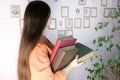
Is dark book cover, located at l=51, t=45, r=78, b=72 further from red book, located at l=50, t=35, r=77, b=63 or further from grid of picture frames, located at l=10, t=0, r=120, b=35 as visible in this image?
grid of picture frames, located at l=10, t=0, r=120, b=35

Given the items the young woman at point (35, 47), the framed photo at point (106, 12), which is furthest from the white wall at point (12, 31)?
the young woman at point (35, 47)

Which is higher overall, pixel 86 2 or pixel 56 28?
pixel 86 2

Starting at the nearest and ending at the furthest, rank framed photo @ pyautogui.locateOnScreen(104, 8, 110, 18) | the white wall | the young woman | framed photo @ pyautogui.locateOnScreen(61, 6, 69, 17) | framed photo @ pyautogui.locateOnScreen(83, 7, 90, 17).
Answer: the young woman
the white wall
framed photo @ pyautogui.locateOnScreen(61, 6, 69, 17)
framed photo @ pyautogui.locateOnScreen(83, 7, 90, 17)
framed photo @ pyautogui.locateOnScreen(104, 8, 110, 18)

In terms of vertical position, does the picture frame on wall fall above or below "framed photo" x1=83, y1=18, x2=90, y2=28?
above

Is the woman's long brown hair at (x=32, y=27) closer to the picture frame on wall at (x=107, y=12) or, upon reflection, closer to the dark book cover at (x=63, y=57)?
the dark book cover at (x=63, y=57)

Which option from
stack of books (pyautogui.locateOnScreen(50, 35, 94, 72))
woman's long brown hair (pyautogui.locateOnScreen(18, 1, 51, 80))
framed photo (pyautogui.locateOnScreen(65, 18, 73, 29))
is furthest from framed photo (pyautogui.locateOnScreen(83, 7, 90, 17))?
woman's long brown hair (pyautogui.locateOnScreen(18, 1, 51, 80))

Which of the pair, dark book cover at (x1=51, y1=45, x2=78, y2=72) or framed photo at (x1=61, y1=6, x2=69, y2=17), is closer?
dark book cover at (x1=51, y1=45, x2=78, y2=72)

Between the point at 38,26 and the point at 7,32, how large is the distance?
0.56 metres

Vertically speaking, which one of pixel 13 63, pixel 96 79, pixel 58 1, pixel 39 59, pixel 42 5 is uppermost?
pixel 58 1

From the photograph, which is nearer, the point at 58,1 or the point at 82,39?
the point at 58,1

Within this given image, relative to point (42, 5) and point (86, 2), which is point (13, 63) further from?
point (86, 2)

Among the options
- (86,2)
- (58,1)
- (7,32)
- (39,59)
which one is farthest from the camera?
(86,2)

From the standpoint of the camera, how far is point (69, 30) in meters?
1.85

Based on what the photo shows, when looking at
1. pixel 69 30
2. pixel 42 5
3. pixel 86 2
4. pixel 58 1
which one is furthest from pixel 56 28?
pixel 42 5
